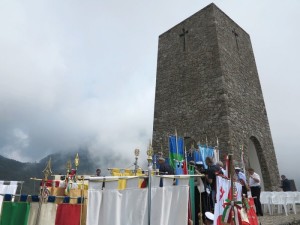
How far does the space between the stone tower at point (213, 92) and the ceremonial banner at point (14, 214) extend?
8.82m

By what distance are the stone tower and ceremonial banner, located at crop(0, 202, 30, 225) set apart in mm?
8820

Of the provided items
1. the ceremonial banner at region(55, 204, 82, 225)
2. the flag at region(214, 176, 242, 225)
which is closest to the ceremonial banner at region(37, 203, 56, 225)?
the ceremonial banner at region(55, 204, 82, 225)

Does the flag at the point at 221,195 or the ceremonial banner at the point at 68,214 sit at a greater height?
the flag at the point at 221,195

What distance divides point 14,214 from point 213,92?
1052cm

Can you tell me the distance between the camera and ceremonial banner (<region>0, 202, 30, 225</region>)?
15.1ft

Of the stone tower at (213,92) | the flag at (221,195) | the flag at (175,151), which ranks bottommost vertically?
the flag at (221,195)

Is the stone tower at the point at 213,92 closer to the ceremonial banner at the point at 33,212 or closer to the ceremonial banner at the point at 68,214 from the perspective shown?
the ceremonial banner at the point at 68,214

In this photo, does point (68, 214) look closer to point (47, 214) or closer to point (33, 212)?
point (47, 214)

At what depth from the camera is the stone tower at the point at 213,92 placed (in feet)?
41.2

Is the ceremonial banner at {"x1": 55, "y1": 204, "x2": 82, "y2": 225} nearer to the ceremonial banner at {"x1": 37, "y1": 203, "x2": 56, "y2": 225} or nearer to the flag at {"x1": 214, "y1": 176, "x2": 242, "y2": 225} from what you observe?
the ceremonial banner at {"x1": 37, "y1": 203, "x2": 56, "y2": 225}

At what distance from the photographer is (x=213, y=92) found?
13125 mm

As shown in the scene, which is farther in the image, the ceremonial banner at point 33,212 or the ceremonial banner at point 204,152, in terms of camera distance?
the ceremonial banner at point 204,152

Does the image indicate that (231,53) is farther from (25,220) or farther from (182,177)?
(25,220)

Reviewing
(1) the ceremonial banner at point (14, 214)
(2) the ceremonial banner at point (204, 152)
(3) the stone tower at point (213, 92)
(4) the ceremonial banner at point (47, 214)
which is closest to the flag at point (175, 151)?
(2) the ceremonial banner at point (204, 152)
